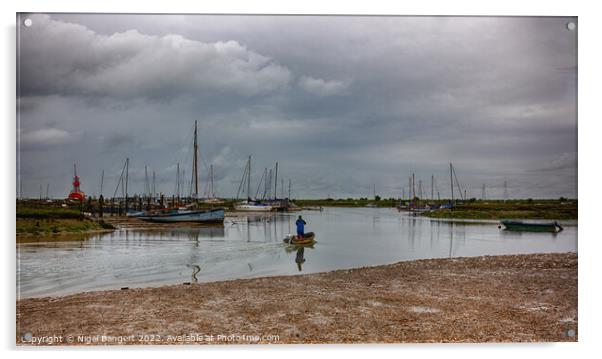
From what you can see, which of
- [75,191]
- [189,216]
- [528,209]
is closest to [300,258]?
[528,209]

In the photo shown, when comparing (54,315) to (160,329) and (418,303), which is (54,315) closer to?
(160,329)

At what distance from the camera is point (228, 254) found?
11539 mm

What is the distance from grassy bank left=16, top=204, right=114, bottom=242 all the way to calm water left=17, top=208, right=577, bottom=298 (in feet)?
0.84

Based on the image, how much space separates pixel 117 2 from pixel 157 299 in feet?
11.6

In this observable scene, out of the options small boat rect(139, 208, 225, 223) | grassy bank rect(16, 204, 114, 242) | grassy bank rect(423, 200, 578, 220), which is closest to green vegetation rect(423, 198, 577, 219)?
grassy bank rect(423, 200, 578, 220)

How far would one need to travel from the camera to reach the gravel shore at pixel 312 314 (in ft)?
14.7

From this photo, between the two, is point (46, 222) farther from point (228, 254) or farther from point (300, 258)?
point (300, 258)

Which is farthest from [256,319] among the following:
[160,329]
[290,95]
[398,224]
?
[398,224]

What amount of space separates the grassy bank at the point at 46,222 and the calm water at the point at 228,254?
0.84 feet

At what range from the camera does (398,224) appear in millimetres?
20906

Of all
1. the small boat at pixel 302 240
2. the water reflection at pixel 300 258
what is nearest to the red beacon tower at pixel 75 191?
the water reflection at pixel 300 258

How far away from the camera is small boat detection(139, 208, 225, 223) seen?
21.5 meters

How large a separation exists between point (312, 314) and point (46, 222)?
487 cm

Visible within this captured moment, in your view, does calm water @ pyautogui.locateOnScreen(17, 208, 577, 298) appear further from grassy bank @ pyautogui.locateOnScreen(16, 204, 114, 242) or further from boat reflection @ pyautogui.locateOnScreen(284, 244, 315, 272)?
grassy bank @ pyautogui.locateOnScreen(16, 204, 114, 242)
